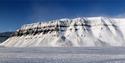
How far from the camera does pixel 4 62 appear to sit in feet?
134

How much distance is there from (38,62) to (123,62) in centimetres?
1081

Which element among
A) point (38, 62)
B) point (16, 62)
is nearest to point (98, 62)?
point (38, 62)

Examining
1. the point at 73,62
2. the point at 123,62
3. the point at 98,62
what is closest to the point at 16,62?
the point at 73,62

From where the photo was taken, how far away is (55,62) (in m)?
40.5

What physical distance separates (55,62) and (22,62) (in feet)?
14.2

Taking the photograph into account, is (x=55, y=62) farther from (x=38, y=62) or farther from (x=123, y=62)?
(x=123, y=62)

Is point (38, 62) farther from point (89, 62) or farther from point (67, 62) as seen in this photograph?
point (89, 62)

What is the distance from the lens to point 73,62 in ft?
134

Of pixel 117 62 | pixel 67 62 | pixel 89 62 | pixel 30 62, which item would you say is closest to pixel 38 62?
pixel 30 62

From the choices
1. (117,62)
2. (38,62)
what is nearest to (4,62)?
(38,62)

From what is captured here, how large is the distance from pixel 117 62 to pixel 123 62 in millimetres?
771

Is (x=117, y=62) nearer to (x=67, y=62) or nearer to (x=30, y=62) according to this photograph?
(x=67, y=62)

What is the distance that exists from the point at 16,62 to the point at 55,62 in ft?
16.7

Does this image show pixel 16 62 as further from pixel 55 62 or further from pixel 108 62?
pixel 108 62
